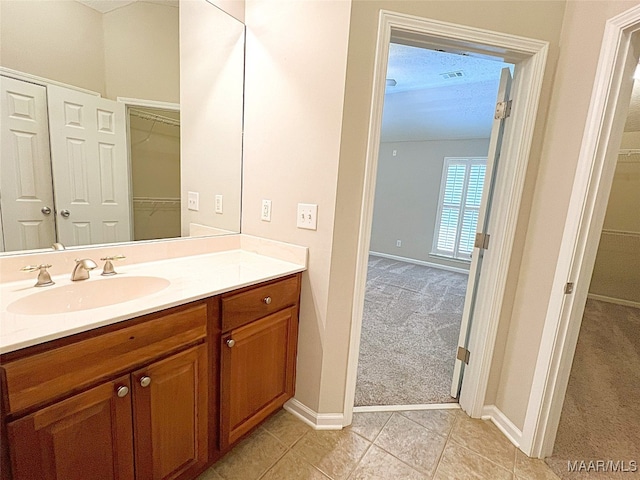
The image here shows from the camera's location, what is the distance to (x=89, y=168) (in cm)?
132

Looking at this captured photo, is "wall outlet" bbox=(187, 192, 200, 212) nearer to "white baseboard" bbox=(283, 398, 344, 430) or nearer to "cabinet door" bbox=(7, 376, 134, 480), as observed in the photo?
"cabinet door" bbox=(7, 376, 134, 480)

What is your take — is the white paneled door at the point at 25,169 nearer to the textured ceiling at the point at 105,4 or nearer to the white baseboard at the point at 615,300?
the textured ceiling at the point at 105,4

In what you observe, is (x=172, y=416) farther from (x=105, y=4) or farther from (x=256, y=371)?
(x=105, y=4)

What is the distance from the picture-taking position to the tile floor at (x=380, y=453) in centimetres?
139

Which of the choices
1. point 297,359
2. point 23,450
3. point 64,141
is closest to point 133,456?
point 23,450

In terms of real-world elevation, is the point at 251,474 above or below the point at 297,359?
below

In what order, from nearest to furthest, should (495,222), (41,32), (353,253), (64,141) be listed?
(41,32)
(64,141)
(353,253)
(495,222)

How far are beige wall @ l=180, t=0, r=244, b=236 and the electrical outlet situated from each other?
1.66ft

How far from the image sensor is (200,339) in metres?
1.16

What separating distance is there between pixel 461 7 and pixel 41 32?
68.6 inches

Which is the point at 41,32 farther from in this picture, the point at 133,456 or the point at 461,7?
the point at 461,7

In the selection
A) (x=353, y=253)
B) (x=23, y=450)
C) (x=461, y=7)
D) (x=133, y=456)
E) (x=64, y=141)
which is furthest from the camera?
(x=353, y=253)

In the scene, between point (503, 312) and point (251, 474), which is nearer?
point (251, 474)

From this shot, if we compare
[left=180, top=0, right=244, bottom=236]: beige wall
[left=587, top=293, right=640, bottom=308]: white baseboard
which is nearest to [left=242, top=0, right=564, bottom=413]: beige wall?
[left=180, top=0, right=244, bottom=236]: beige wall
